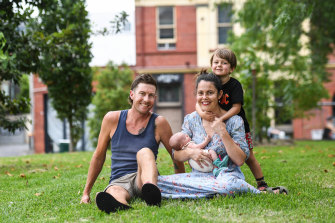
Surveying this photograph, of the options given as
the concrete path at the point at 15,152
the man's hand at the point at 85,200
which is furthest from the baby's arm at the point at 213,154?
the concrete path at the point at 15,152

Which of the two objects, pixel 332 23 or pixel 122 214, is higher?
pixel 332 23

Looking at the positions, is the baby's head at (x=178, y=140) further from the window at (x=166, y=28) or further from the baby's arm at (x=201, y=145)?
the window at (x=166, y=28)

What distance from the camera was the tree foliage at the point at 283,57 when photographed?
12.2 metres

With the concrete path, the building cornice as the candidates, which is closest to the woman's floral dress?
the building cornice

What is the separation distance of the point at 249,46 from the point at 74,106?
6122 millimetres

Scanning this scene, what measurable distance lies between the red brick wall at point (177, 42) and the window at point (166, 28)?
0.26 metres

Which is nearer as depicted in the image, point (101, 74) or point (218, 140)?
point (218, 140)

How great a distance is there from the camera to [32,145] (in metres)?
22.9

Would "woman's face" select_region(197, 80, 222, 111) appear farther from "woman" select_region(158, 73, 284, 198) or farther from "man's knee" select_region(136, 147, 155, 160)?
"man's knee" select_region(136, 147, 155, 160)

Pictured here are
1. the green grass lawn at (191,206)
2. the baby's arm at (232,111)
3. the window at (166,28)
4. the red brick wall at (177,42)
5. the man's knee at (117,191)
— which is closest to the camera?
the green grass lawn at (191,206)

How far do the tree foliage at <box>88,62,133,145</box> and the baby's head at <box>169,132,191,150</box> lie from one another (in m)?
10.3

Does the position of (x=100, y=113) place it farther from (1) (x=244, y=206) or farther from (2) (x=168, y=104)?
(1) (x=244, y=206)

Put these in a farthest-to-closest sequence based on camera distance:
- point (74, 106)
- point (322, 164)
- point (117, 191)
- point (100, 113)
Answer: point (100, 113) → point (74, 106) → point (322, 164) → point (117, 191)

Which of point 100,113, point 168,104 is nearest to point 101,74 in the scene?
point 100,113
